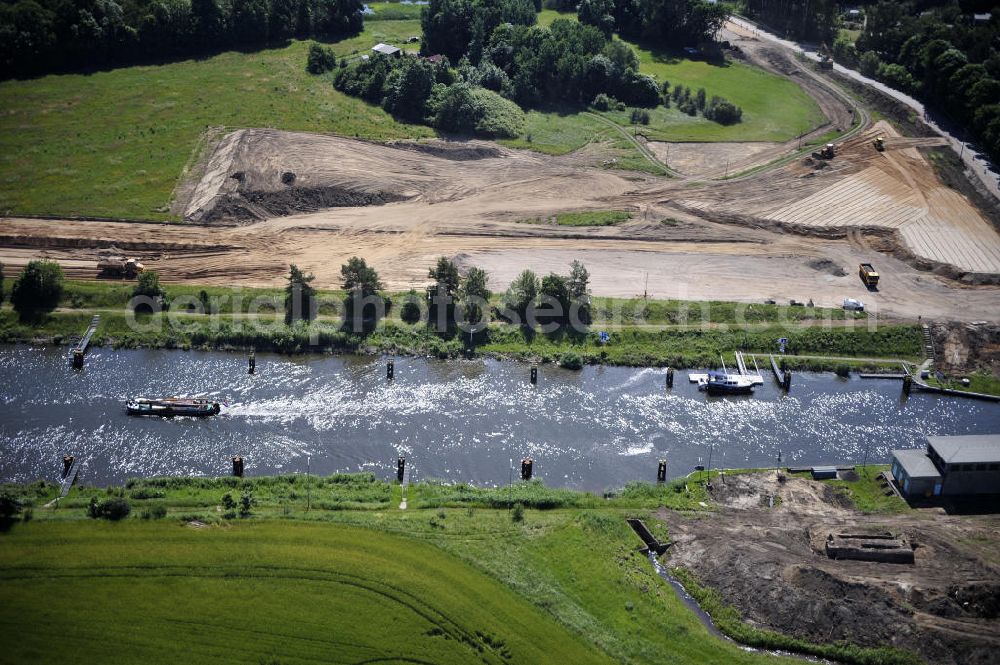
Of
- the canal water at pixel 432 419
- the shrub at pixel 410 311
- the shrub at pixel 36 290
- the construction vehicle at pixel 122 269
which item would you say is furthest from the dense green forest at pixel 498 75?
the shrub at pixel 36 290

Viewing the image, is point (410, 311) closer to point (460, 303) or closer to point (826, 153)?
point (460, 303)

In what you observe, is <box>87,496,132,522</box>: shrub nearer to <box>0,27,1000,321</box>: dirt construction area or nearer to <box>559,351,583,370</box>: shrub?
<box>0,27,1000,321</box>: dirt construction area

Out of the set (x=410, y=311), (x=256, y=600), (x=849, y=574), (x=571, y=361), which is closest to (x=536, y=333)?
(x=571, y=361)

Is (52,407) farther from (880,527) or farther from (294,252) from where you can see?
(880,527)

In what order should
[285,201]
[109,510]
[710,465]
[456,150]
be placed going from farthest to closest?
1. [456,150]
2. [285,201]
3. [710,465]
4. [109,510]

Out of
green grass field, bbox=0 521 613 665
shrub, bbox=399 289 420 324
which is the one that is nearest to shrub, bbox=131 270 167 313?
shrub, bbox=399 289 420 324

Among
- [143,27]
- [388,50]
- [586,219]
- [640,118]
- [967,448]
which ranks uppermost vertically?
[143,27]
